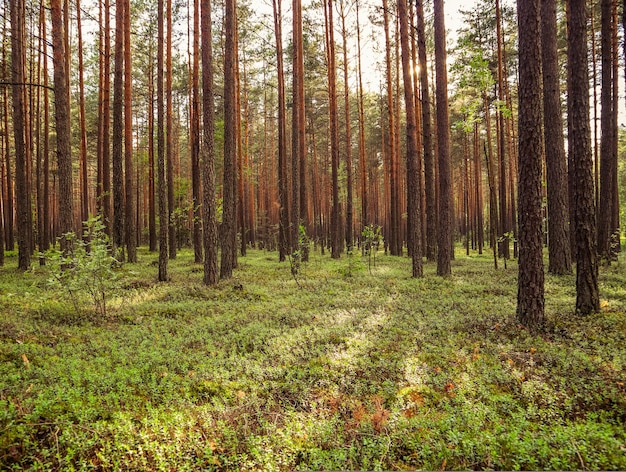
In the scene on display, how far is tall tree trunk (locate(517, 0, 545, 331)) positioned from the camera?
6.12m

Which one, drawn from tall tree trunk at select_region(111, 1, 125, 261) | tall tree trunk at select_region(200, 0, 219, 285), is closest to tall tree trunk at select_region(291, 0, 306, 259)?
tall tree trunk at select_region(200, 0, 219, 285)

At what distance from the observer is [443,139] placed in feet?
39.5

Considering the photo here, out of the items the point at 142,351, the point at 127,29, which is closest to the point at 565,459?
the point at 142,351

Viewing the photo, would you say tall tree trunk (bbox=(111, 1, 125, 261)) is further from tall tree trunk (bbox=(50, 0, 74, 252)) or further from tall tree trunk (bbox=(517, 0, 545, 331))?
tall tree trunk (bbox=(517, 0, 545, 331))

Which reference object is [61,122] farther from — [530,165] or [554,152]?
[554,152]

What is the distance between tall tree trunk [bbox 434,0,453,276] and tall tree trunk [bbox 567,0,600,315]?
16.9 ft

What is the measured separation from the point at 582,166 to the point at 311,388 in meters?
6.30

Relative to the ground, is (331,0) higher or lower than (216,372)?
higher

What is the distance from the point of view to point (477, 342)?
226 inches

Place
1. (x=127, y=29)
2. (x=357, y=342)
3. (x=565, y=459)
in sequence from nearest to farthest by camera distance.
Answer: (x=565, y=459) < (x=357, y=342) < (x=127, y=29)

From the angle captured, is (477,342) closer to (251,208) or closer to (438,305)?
(438,305)

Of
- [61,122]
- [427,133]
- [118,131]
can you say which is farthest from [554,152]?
[118,131]

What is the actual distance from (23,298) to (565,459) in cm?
1107

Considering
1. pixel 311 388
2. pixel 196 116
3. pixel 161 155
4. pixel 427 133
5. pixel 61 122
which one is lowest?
pixel 311 388
